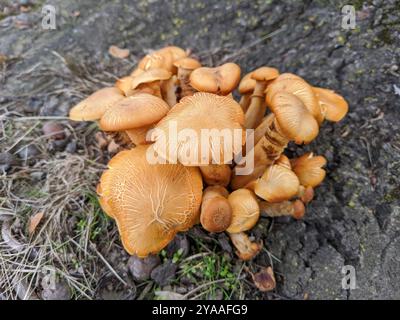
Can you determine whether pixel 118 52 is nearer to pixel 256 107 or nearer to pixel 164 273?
pixel 256 107

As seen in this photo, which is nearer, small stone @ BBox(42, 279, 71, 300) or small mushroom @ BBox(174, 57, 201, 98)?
small stone @ BBox(42, 279, 71, 300)

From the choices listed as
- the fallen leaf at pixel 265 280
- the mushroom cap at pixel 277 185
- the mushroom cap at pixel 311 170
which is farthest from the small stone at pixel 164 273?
the mushroom cap at pixel 311 170

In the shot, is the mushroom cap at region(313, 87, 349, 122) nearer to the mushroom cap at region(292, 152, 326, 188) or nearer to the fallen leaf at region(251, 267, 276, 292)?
the mushroom cap at region(292, 152, 326, 188)

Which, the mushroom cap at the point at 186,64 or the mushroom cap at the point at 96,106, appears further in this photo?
the mushroom cap at the point at 186,64

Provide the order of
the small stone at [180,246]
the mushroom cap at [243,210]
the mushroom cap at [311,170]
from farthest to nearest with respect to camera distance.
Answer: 1. the small stone at [180,246]
2. the mushroom cap at [311,170]
3. the mushroom cap at [243,210]

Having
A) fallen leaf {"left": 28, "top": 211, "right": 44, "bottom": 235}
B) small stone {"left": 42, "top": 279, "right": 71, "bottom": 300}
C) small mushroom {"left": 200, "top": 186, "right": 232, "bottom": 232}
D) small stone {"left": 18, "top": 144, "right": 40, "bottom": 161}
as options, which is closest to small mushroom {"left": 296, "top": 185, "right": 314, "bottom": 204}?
small mushroom {"left": 200, "top": 186, "right": 232, "bottom": 232}

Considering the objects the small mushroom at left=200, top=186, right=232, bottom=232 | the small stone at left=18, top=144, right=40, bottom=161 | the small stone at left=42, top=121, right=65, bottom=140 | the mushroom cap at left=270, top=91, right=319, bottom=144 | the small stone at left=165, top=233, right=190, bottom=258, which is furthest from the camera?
the small stone at left=42, top=121, right=65, bottom=140

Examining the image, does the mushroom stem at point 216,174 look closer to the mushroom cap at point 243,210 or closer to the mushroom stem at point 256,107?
the mushroom cap at point 243,210

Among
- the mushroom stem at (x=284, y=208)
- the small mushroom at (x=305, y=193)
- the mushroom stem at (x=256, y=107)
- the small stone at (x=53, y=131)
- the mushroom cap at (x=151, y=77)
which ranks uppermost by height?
the mushroom cap at (x=151, y=77)
